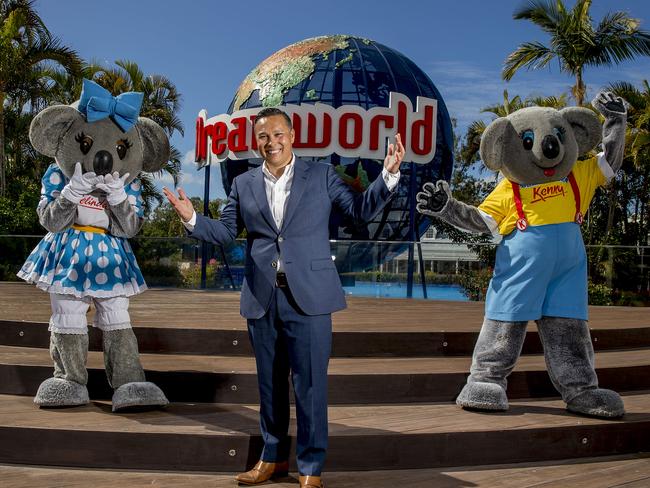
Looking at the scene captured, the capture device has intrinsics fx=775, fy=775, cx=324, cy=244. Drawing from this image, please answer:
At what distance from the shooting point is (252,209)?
11.1ft

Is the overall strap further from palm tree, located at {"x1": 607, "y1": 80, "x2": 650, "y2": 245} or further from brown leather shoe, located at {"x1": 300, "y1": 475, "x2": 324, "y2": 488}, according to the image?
palm tree, located at {"x1": 607, "y1": 80, "x2": 650, "y2": 245}

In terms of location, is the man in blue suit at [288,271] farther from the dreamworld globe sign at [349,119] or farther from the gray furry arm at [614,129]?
the dreamworld globe sign at [349,119]

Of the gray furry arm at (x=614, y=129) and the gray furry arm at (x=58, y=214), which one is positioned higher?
the gray furry arm at (x=614, y=129)

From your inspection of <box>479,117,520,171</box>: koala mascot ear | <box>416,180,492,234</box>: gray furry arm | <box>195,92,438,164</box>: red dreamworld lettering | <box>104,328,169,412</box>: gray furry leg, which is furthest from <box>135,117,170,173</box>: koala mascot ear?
<box>195,92,438,164</box>: red dreamworld lettering

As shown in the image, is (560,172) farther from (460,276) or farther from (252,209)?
(460,276)

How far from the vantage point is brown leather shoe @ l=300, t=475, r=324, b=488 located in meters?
3.19

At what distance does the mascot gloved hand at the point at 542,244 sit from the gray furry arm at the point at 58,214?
6.08ft

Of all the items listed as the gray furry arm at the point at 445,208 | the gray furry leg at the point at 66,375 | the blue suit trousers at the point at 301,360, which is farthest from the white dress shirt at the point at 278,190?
the gray furry leg at the point at 66,375

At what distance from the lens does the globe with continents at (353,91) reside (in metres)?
17.0

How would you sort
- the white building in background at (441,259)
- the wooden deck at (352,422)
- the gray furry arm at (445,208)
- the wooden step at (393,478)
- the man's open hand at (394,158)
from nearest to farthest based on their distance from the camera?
the man's open hand at (394,158)
the wooden step at (393,478)
the wooden deck at (352,422)
the gray furry arm at (445,208)
the white building in background at (441,259)

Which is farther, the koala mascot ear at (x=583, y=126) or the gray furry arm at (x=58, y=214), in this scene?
the koala mascot ear at (x=583, y=126)

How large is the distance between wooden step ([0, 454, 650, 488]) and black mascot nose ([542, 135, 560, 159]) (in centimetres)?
165

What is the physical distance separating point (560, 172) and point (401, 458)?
180 centimetres

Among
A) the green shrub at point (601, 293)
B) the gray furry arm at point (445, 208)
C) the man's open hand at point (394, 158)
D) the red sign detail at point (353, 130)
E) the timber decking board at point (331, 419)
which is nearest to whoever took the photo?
the man's open hand at point (394, 158)
